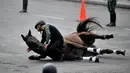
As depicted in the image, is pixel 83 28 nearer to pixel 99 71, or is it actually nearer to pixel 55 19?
pixel 99 71

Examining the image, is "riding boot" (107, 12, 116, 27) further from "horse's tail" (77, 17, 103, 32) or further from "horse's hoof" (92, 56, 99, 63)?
"horse's hoof" (92, 56, 99, 63)

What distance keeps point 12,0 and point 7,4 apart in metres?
2.76

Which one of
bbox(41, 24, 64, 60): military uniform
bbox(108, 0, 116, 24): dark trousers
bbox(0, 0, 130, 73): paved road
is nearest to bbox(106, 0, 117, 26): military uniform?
bbox(108, 0, 116, 24): dark trousers

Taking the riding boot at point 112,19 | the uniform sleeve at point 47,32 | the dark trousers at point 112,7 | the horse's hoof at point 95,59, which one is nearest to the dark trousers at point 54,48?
the uniform sleeve at point 47,32

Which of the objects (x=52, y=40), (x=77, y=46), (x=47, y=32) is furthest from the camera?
(x=77, y=46)

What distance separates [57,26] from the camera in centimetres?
1784

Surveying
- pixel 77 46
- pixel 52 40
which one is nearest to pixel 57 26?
pixel 77 46

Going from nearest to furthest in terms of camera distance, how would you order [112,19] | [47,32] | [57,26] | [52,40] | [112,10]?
1. [47,32]
2. [52,40]
3. [57,26]
4. [112,10]
5. [112,19]

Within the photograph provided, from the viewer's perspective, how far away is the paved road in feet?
33.8

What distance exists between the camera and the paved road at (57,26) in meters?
10.3

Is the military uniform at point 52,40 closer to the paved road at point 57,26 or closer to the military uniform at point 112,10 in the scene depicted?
the paved road at point 57,26

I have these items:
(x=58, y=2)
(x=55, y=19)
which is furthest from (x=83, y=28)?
(x=58, y=2)

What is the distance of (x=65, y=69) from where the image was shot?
10.1 meters

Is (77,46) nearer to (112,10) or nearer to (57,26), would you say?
(57,26)
